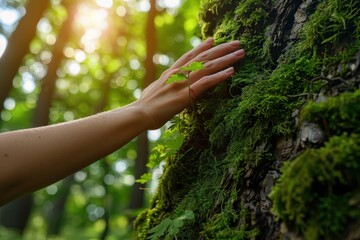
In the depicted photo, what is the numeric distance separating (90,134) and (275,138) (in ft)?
3.43

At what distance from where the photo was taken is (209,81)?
7.75 ft

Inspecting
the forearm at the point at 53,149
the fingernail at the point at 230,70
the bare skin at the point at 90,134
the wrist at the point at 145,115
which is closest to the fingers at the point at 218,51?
the bare skin at the point at 90,134

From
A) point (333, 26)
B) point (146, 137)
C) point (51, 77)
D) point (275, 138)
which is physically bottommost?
point (146, 137)

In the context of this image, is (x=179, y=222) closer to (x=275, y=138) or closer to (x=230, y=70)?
(x=275, y=138)

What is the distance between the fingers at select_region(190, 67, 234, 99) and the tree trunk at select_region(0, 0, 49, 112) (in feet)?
16.8

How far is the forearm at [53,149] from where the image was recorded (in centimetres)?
200

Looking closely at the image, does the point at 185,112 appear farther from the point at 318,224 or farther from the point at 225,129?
the point at 318,224

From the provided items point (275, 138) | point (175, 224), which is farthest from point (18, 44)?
point (275, 138)

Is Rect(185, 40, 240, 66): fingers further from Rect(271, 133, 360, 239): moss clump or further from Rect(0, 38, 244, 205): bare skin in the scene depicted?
Rect(271, 133, 360, 239): moss clump

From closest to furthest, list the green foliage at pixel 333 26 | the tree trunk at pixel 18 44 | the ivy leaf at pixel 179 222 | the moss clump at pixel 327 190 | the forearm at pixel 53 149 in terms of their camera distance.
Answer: the moss clump at pixel 327 190 → the green foliage at pixel 333 26 → the ivy leaf at pixel 179 222 → the forearm at pixel 53 149 → the tree trunk at pixel 18 44

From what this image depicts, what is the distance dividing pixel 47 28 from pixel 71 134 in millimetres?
13738

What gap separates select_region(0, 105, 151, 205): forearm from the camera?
2.00 metres

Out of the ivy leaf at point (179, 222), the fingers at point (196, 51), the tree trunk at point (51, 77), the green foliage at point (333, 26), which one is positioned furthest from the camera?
the tree trunk at point (51, 77)

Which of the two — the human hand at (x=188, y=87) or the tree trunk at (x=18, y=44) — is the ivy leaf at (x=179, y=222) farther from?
the tree trunk at (x=18, y=44)
